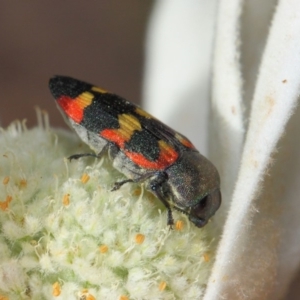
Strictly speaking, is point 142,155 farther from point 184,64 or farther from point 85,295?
point 184,64

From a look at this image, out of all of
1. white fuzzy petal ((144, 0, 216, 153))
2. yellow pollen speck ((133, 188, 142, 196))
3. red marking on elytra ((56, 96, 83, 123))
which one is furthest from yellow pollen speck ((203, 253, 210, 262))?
white fuzzy petal ((144, 0, 216, 153))

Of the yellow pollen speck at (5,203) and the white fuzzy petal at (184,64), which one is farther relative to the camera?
the white fuzzy petal at (184,64)

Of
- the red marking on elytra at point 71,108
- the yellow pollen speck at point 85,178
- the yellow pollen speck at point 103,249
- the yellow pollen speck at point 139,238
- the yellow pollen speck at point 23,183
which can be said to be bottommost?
the yellow pollen speck at point 103,249

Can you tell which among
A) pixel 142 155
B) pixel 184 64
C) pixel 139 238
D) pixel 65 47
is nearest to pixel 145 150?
pixel 142 155

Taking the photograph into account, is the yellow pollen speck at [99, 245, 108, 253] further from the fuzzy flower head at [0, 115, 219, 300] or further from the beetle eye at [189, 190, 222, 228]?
the beetle eye at [189, 190, 222, 228]

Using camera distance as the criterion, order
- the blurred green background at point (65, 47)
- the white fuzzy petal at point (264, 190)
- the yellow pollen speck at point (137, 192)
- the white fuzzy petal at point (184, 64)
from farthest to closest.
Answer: the blurred green background at point (65, 47) < the white fuzzy petal at point (184, 64) < the yellow pollen speck at point (137, 192) < the white fuzzy petal at point (264, 190)

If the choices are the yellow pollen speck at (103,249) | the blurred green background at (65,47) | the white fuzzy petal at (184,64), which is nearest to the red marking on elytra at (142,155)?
the yellow pollen speck at (103,249)

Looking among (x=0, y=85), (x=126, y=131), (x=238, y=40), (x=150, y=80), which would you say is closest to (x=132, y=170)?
(x=126, y=131)

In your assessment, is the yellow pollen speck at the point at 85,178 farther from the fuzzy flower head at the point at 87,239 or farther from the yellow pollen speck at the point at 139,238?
the yellow pollen speck at the point at 139,238
